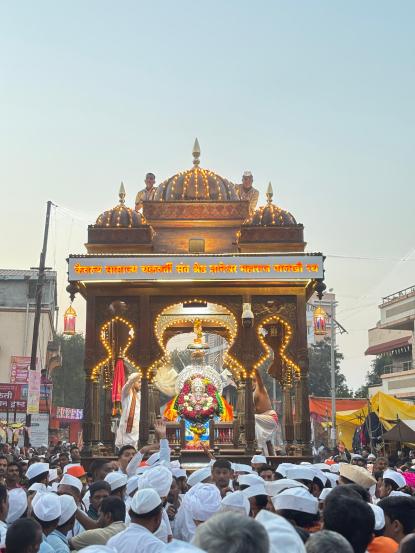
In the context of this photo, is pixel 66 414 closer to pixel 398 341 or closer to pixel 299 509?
pixel 398 341

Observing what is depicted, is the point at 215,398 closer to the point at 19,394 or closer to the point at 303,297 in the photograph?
the point at 303,297

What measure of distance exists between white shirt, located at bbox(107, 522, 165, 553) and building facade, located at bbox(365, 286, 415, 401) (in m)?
40.1

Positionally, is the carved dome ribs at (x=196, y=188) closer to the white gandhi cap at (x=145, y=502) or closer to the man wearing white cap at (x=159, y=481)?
the man wearing white cap at (x=159, y=481)

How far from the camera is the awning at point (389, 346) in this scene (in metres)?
49.0

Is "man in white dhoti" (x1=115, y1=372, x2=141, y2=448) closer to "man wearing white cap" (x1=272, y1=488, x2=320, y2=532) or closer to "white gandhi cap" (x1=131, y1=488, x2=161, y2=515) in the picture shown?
"white gandhi cap" (x1=131, y1=488, x2=161, y2=515)

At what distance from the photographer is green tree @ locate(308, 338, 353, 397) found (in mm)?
73438

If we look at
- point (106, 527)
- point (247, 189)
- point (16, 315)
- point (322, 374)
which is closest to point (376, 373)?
point (322, 374)

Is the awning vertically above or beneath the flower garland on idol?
above

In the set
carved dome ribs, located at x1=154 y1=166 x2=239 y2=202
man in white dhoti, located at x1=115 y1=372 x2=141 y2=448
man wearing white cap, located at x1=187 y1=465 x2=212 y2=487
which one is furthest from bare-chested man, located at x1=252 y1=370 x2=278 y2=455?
man wearing white cap, located at x1=187 y1=465 x2=212 y2=487

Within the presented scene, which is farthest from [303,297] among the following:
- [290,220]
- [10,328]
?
[10,328]

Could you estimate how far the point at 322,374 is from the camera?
74000 millimetres

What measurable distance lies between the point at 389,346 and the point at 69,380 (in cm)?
3499

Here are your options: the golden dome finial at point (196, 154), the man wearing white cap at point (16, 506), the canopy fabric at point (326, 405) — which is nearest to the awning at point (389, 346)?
the canopy fabric at point (326, 405)

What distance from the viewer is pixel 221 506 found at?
6480mm
